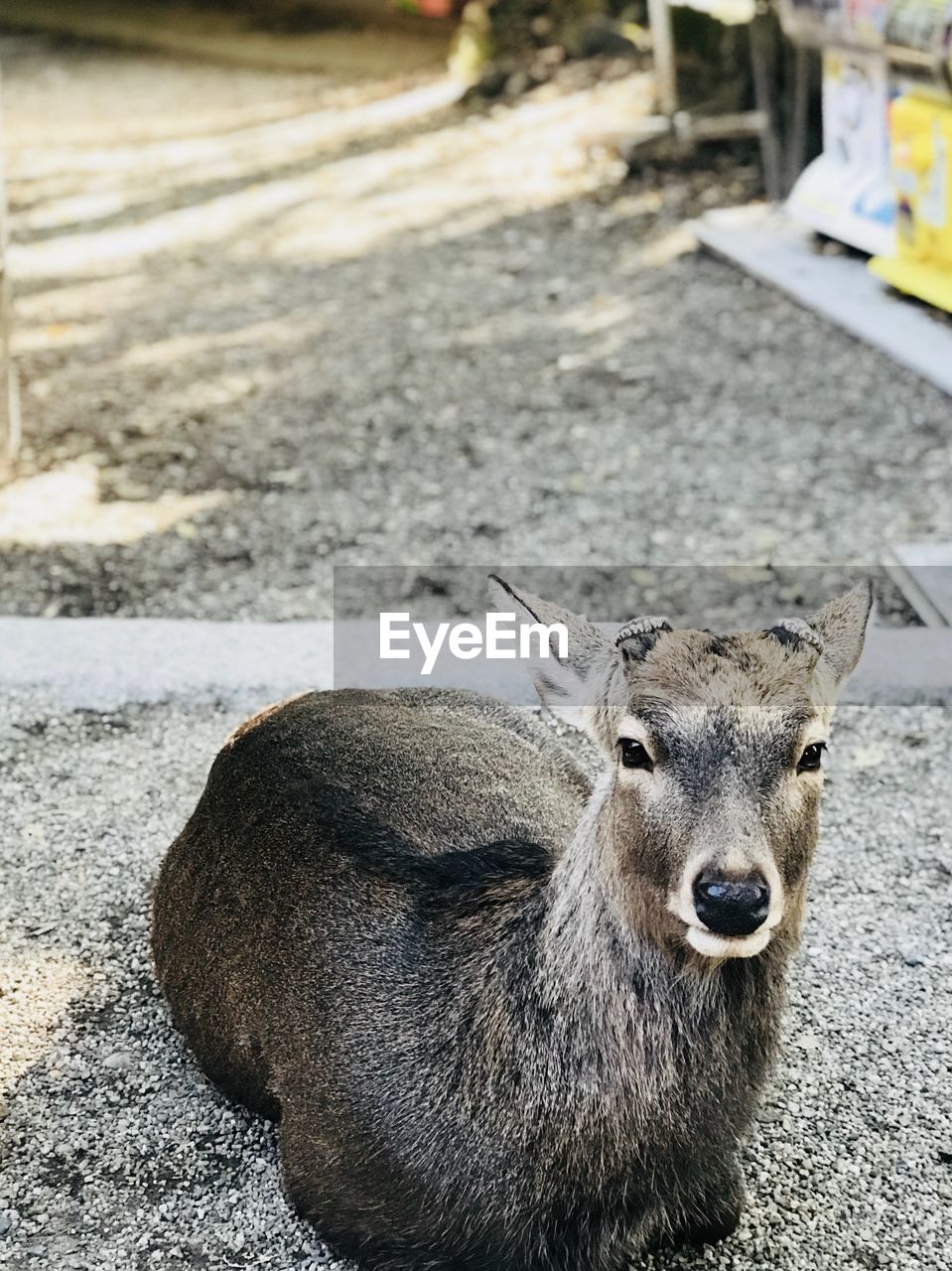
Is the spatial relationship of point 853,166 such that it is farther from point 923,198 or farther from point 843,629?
point 843,629

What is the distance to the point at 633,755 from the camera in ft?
8.66

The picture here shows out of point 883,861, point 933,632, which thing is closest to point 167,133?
point 933,632

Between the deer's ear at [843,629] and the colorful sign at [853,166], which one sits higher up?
the deer's ear at [843,629]

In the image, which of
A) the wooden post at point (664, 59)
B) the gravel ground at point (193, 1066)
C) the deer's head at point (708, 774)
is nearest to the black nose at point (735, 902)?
the deer's head at point (708, 774)

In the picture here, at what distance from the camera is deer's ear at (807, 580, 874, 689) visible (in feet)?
9.43

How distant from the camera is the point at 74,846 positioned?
4203 millimetres

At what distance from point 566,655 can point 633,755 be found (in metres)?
0.25

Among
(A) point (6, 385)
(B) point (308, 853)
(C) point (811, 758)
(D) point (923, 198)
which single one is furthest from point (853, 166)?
(C) point (811, 758)

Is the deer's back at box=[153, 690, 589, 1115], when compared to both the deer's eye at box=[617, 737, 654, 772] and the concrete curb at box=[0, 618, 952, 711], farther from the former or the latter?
the concrete curb at box=[0, 618, 952, 711]

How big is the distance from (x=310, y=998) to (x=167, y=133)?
1054 cm

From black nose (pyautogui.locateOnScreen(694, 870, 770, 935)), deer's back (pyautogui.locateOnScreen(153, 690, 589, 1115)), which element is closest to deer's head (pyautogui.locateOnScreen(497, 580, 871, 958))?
black nose (pyautogui.locateOnScreen(694, 870, 770, 935))

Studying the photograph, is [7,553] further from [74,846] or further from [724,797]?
[724,797]

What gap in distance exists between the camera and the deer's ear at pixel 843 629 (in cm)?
288

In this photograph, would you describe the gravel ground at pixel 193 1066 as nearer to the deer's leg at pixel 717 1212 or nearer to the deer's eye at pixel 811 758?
the deer's leg at pixel 717 1212
